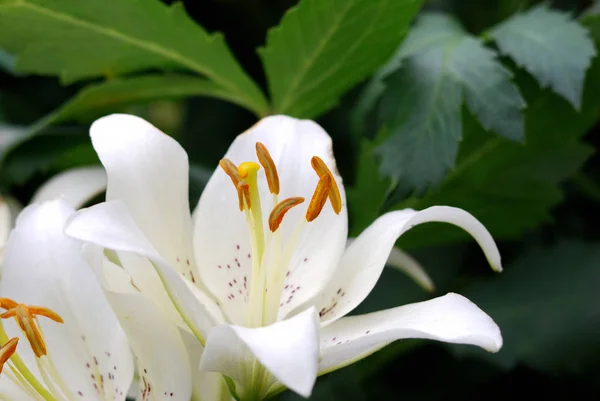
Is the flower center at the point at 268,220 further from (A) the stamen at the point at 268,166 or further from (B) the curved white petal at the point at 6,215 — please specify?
(B) the curved white petal at the point at 6,215

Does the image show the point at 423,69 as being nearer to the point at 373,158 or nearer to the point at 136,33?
the point at 373,158

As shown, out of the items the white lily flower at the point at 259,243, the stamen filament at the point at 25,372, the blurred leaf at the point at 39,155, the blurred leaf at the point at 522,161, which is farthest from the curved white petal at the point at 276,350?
the blurred leaf at the point at 39,155

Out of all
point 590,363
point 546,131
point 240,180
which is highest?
point 240,180

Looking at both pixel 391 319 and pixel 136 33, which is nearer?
pixel 391 319

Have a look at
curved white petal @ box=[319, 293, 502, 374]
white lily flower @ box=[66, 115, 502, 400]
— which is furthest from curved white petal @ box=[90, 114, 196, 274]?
curved white petal @ box=[319, 293, 502, 374]

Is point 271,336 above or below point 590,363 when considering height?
above

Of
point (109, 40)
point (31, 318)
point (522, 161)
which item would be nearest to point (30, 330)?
point (31, 318)

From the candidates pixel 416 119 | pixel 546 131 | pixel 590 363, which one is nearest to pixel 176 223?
pixel 416 119
